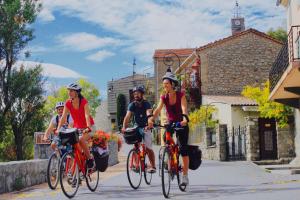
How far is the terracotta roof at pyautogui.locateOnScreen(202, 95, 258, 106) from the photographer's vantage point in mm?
32906

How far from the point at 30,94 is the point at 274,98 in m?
11.6

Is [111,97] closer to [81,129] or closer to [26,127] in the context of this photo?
[26,127]

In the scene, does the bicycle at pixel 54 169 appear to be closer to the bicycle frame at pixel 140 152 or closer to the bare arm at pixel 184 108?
the bicycle frame at pixel 140 152

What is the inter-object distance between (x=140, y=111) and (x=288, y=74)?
29.7 ft

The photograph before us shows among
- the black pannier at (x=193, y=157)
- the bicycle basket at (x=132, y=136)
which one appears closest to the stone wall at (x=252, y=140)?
the bicycle basket at (x=132, y=136)

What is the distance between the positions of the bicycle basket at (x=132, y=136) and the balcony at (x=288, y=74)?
8.65 meters

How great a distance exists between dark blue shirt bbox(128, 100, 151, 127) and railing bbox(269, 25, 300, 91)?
832cm

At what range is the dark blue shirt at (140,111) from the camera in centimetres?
1025

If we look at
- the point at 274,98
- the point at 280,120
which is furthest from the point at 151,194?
the point at 280,120

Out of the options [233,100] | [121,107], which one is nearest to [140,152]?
[233,100]

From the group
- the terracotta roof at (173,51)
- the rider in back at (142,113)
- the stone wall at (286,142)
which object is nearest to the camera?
the rider in back at (142,113)

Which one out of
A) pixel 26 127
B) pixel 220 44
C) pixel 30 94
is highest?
pixel 220 44

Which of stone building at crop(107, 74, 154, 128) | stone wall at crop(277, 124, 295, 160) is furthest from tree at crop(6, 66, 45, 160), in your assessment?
stone building at crop(107, 74, 154, 128)

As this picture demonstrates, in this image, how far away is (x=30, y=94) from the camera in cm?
2583
